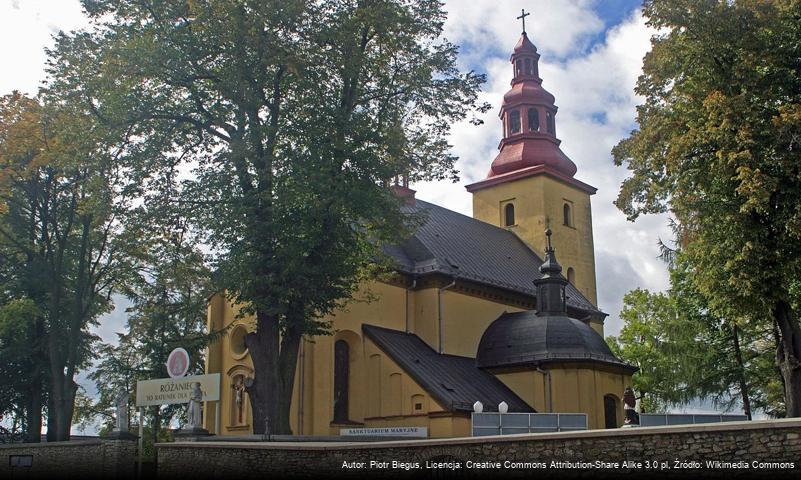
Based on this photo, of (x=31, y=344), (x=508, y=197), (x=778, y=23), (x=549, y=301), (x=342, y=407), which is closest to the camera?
(x=778, y=23)

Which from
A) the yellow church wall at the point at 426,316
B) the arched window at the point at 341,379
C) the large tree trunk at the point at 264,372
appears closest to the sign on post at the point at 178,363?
the large tree trunk at the point at 264,372

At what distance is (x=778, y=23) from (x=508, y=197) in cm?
2605

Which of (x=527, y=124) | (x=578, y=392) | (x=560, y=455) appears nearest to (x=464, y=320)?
(x=578, y=392)

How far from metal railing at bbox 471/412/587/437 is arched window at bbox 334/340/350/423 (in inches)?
254

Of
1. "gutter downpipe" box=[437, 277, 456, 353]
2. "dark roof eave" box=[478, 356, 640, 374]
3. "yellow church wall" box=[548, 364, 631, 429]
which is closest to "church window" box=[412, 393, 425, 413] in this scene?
"gutter downpipe" box=[437, 277, 456, 353]

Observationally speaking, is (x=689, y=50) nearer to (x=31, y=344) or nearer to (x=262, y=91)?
(x=262, y=91)

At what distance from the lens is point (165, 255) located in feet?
78.3

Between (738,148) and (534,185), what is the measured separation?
25229 mm

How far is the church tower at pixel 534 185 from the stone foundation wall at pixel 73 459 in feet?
91.5

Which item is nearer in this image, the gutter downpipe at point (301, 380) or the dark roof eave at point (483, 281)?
the gutter downpipe at point (301, 380)

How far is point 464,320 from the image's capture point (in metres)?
34.6

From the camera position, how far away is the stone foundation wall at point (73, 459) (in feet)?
67.6

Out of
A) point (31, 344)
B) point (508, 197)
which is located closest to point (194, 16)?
point (31, 344)

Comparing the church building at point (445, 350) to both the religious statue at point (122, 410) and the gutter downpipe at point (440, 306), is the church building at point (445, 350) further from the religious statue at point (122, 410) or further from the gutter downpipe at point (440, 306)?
the religious statue at point (122, 410)
